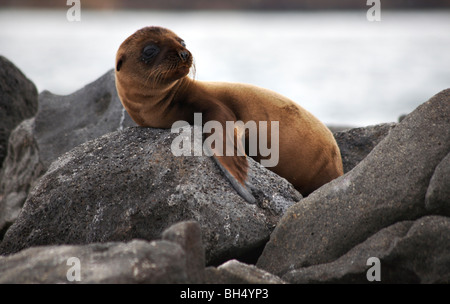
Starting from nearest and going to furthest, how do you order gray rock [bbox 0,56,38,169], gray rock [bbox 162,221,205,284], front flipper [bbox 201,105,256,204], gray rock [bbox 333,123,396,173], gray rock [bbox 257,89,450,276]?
gray rock [bbox 162,221,205,284]
gray rock [bbox 257,89,450,276]
front flipper [bbox 201,105,256,204]
gray rock [bbox 333,123,396,173]
gray rock [bbox 0,56,38,169]

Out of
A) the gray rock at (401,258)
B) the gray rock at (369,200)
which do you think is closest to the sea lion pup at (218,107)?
the gray rock at (369,200)

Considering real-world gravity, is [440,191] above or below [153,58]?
below

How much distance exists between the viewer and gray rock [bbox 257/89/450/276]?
12.4 ft

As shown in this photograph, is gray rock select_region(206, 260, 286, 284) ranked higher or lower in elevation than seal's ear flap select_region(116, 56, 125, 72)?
lower

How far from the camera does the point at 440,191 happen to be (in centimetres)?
359

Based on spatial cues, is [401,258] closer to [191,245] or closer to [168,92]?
[191,245]

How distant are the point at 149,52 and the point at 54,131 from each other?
9.40 ft

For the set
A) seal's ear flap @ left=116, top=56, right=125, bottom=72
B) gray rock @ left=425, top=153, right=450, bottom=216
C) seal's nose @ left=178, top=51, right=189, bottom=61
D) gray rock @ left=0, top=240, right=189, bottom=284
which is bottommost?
gray rock @ left=0, top=240, right=189, bottom=284

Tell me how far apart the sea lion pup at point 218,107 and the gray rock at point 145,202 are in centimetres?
23

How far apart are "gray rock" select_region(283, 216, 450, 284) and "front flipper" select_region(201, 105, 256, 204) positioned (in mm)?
1139

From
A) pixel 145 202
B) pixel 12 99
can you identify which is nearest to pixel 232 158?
pixel 145 202

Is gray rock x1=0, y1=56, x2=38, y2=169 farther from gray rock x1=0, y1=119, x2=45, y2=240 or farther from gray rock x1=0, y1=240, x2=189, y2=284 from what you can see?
gray rock x1=0, y1=240, x2=189, y2=284

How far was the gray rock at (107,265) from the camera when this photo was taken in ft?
9.48

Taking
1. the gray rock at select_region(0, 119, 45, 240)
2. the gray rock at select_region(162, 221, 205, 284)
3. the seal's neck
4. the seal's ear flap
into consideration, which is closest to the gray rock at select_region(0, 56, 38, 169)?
the gray rock at select_region(0, 119, 45, 240)
